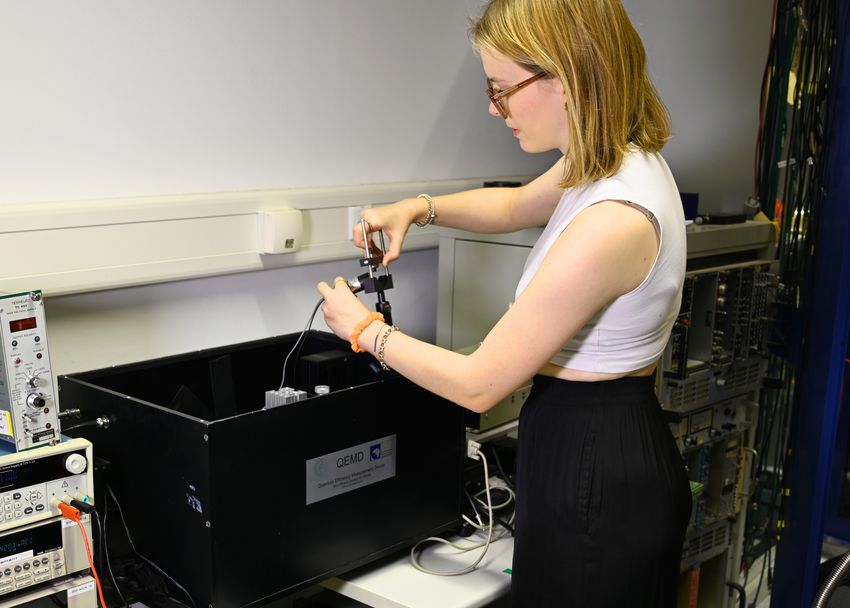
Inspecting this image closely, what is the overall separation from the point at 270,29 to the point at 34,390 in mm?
955

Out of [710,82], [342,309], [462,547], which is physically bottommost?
[462,547]

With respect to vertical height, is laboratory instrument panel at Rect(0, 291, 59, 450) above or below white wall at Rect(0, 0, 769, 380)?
below

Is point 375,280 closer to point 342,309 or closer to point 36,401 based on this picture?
point 342,309

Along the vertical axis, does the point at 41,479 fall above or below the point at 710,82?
below

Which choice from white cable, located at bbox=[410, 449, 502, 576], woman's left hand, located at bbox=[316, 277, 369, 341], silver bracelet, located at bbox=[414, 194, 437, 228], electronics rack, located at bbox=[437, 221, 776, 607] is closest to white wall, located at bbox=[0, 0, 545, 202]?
electronics rack, located at bbox=[437, 221, 776, 607]

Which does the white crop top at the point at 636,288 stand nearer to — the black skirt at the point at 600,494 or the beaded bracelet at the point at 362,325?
the black skirt at the point at 600,494

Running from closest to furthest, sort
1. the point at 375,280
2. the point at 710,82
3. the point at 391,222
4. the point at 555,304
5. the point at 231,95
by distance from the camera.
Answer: the point at 555,304 → the point at 375,280 → the point at 391,222 → the point at 231,95 → the point at 710,82

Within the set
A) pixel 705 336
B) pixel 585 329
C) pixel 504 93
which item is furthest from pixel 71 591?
pixel 705 336

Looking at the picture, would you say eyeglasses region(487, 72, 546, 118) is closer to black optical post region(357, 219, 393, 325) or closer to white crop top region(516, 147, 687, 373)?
white crop top region(516, 147, 687, 373)

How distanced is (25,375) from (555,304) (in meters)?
0.72

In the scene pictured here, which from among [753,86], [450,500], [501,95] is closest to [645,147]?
[501,95]

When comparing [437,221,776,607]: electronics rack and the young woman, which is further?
[437,221,776,607]: electronics rack

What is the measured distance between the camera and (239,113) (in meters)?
1.79

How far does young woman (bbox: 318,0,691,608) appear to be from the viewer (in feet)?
3.74
